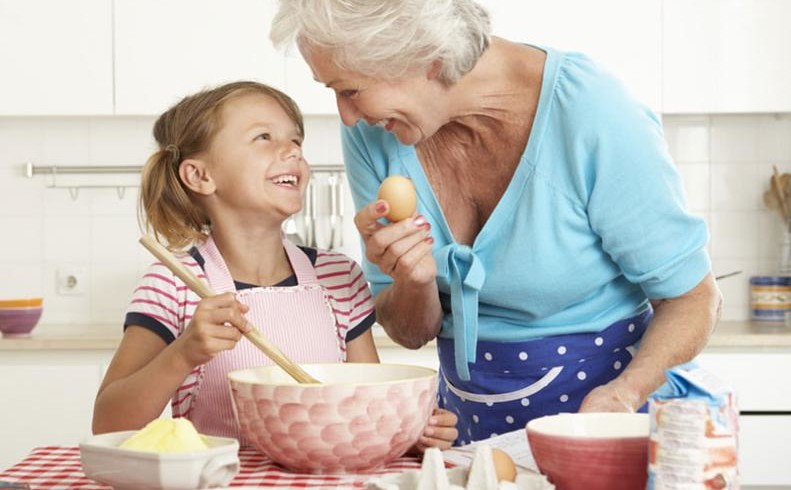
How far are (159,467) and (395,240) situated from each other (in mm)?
485

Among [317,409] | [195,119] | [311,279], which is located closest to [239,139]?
[195,119]

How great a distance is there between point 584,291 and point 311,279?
1.26ft

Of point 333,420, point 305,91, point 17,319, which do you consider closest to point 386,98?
point 333,420

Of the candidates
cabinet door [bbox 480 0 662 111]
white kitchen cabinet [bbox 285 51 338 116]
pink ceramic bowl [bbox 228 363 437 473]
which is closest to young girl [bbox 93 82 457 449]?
pink ceramic bowl [bbox 228 363 437 473]

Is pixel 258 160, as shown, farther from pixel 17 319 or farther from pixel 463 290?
pixel 17 319

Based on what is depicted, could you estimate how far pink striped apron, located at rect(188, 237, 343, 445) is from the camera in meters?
1.37

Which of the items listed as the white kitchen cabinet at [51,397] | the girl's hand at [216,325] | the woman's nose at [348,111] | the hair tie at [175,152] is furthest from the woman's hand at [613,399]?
the white kitchen cabinet at [51,397]

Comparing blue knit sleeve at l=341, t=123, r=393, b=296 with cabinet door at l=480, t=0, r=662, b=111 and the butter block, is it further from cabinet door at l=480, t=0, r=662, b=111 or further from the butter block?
cabinet door at l=480, t=0, r=662, b=111

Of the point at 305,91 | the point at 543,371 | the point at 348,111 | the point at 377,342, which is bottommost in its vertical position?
the point at 377,342

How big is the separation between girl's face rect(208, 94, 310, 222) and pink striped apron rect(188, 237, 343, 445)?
8 centimetres

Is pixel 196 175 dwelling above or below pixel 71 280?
above

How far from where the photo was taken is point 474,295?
4.84ft

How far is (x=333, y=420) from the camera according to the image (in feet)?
3.33

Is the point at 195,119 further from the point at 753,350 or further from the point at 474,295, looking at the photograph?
the point at 753,350
